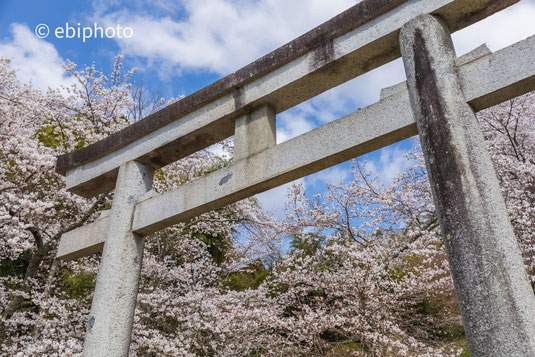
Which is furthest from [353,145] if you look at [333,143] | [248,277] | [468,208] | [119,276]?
[248,277]

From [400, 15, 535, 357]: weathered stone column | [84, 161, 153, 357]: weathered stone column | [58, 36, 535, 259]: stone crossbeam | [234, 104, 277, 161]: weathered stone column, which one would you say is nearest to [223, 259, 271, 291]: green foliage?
[84, 161, 153, 357]: weathered stone column

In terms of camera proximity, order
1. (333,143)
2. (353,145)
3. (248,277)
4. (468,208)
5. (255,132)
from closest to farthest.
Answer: (468,208) → (353,145) → (333,143) → (255,132) → (248,277)

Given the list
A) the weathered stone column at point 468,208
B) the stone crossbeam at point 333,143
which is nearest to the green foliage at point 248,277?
the stone crossbeam at point 333,143

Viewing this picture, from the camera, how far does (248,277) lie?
1320cm

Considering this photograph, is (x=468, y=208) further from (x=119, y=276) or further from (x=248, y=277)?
(x=248, y=277)

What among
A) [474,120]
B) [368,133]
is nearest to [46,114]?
[368,133]

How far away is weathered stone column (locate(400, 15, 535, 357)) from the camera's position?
1.87 meters

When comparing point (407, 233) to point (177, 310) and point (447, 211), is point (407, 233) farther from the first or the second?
point (447, 211)

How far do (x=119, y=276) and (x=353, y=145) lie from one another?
2.60 meters

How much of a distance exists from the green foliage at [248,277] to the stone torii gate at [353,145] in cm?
828

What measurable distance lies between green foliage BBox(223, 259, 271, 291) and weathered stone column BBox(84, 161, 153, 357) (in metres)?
8.22

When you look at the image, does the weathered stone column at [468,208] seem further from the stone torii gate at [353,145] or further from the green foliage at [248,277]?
the green foliage at [248,277]

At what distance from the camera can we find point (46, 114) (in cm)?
945

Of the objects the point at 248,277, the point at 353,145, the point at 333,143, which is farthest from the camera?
the point at 248,277
